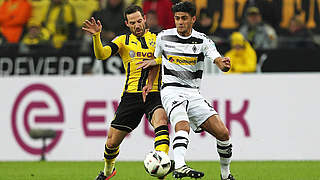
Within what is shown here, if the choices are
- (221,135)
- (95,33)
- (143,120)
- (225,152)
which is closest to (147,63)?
(95,33)

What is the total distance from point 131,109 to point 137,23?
1.02 m

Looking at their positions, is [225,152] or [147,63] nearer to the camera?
[225,152]

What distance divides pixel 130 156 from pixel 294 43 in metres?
4.16

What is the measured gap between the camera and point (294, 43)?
1593 cm

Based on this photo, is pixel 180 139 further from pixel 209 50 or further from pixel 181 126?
pixel 209 50

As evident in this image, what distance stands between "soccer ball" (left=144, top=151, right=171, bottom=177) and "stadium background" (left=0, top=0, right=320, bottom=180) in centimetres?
521

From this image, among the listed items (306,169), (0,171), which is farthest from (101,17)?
(306,169)

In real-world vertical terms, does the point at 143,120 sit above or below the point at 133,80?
below

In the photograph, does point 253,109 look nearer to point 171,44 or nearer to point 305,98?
point 305,98

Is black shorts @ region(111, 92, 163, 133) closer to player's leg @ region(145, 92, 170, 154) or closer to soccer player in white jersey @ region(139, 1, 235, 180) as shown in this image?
player's leg @ region(145, 92, 170, 154)

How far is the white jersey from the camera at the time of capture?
887cm

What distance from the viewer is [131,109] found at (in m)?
9.32

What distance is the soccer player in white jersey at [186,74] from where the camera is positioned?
28.8 ft

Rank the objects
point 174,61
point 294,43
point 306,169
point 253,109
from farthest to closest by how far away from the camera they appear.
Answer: point 294,43
point 253,109
point 306,169
point 174,61
